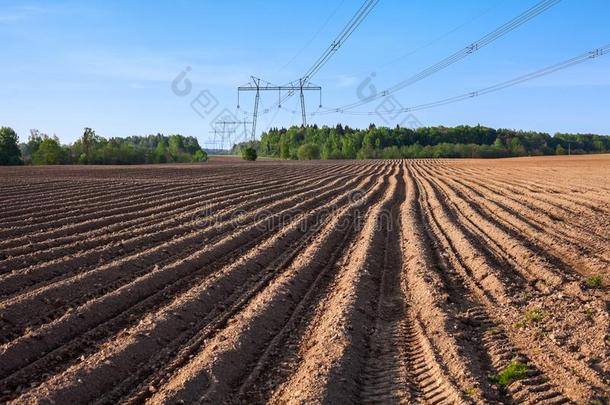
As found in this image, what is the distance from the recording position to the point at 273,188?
29.1 meters

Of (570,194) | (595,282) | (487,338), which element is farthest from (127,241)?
(570,194)

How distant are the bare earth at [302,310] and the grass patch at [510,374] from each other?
0.20ft

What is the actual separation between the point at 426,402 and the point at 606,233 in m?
10.3

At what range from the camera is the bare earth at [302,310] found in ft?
18.9

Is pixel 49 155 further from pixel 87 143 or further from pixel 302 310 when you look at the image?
pixel 302 310

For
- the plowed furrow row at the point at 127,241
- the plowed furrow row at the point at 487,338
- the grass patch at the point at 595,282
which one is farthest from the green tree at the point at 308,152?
the grass patch at the point at 595,282

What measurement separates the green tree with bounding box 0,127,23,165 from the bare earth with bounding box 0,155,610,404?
64.5 metres

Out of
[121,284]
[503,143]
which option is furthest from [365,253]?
[503,143]

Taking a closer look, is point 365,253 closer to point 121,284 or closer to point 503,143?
point 121,284

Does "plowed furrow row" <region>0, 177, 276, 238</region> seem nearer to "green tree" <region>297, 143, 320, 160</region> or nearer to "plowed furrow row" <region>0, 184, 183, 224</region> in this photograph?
"plowed furrow row" <region>0, 184, 183, 224</region>

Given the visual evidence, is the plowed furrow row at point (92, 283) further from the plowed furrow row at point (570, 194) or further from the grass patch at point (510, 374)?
the plowed furrow row at point (570, 194)

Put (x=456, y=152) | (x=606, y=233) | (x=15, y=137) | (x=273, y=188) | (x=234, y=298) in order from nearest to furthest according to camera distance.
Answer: (x=234, y=298), (x=606, y=233), (x=273, y=188), (x=15, y=137), (x=456, y=152)

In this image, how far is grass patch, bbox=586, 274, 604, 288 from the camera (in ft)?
29.4

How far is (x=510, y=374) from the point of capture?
580 cm
